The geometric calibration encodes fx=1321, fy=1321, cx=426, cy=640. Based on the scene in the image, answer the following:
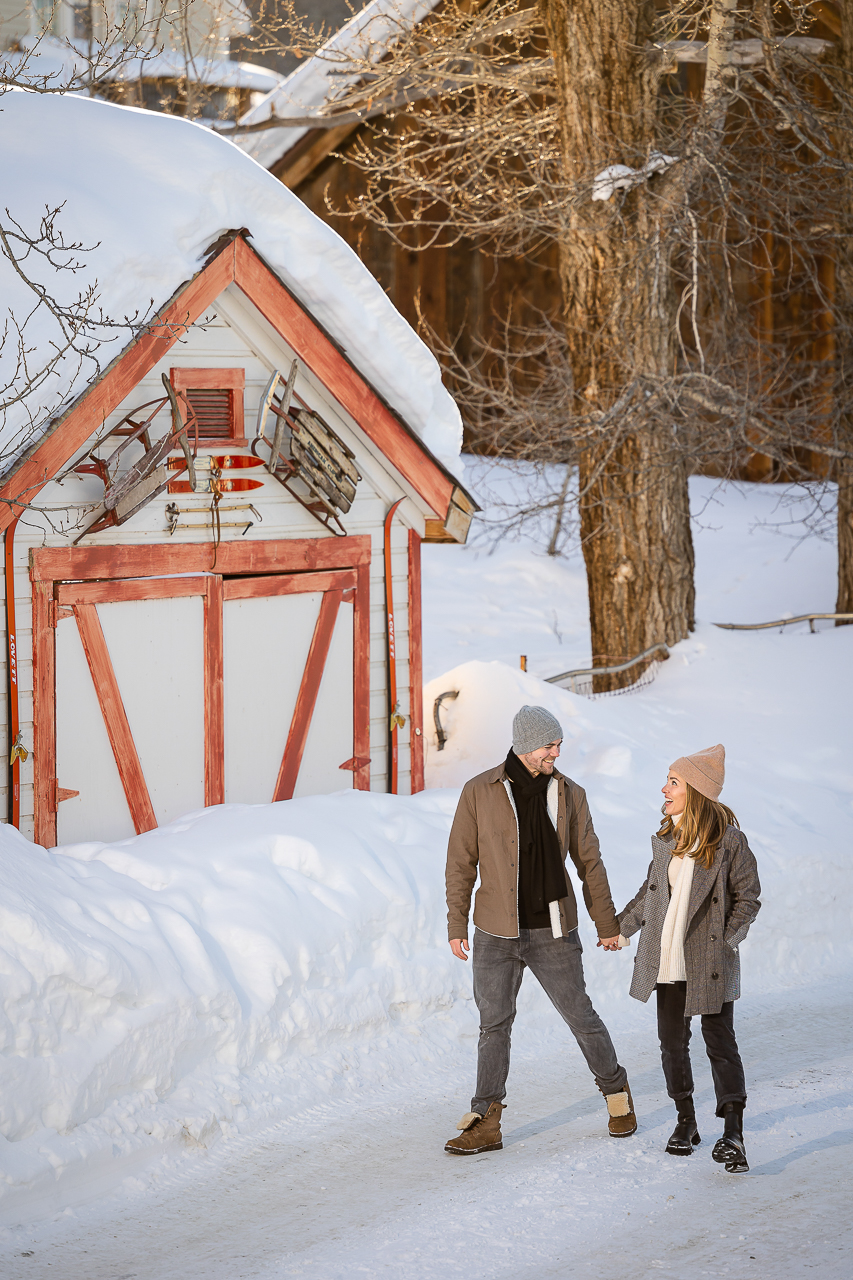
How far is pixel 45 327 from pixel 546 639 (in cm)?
989

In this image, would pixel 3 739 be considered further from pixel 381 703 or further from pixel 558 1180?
pixel 558 1180

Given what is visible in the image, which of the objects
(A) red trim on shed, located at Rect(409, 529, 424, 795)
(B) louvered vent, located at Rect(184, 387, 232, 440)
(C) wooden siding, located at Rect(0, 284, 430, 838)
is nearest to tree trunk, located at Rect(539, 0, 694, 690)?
(A) red trim on shed, located at Rect(409, 529, 424, 795)

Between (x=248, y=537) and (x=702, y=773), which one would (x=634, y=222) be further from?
(x=702, y=773)

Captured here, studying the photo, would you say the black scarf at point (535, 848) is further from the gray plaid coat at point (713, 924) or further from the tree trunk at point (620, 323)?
the tree trunk at point (620, 323)

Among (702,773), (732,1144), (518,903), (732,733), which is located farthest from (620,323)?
(732,1144)

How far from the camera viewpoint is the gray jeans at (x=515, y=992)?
5.39 m

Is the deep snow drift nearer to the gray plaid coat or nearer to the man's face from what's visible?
the gray plaid coat

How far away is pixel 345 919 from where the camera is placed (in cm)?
681

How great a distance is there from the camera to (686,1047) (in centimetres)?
528

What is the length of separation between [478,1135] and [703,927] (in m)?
1.29

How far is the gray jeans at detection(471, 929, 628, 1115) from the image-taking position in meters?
5.39

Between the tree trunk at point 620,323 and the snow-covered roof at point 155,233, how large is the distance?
127 inches

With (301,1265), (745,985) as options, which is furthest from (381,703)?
(301,1265)

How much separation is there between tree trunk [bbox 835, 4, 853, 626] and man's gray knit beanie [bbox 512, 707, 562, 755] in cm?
875
